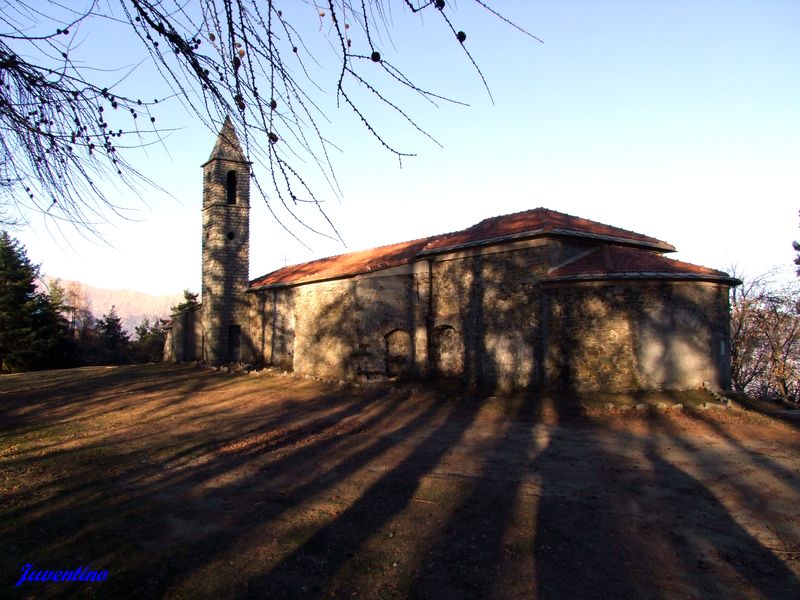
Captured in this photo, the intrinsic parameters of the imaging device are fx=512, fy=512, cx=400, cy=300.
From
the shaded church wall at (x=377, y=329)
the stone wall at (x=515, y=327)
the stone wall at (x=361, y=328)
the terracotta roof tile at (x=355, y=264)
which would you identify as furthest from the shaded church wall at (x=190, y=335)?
the shaded church wall at (x=377, y=329)

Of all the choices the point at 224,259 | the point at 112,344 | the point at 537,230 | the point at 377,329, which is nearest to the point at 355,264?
the point at 377,329

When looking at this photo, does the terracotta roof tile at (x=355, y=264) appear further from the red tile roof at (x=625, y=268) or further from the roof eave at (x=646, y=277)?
the roof eave at (x=646, y=277)

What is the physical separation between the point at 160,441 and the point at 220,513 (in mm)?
4902

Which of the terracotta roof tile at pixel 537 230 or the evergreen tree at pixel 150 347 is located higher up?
the terracotta roof tile at pixel 537 230

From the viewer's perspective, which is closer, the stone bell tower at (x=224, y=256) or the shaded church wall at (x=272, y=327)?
the shaded church wall at (x=272, y=327)

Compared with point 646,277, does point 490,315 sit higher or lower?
lower

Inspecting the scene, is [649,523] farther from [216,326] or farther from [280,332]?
[216,326]

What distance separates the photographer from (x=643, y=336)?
44.6 ft

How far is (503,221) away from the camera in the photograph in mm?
17203

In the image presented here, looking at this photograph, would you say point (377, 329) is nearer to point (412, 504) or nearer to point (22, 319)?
point (412, 504)

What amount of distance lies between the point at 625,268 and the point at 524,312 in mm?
2998

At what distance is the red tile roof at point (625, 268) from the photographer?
13531 mm

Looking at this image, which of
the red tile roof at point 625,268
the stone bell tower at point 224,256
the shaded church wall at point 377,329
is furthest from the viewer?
the stone bell tower at point 224,256

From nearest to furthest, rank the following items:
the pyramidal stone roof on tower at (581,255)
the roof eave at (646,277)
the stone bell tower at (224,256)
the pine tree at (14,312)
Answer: the roof eave at (646,277) < the pyramidal stone roof on tower at (581,255) < the stone bell tower at (224,256) < the pine tree at (14,312)
